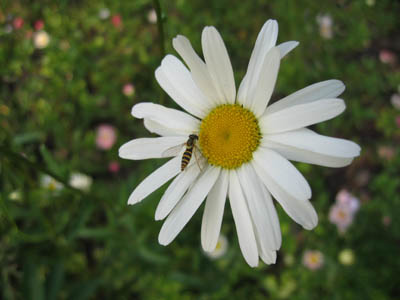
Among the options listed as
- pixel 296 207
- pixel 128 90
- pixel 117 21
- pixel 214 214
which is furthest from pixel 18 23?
pixel 296 207

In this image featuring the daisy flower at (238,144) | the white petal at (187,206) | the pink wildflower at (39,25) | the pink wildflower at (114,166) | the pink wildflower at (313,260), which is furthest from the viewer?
the pink wildflower at (39,25)

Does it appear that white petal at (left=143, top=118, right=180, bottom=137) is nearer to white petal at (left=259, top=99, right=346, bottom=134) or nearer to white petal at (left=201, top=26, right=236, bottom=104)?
white petal at (left=201, top=26, right=236, bottom=104)

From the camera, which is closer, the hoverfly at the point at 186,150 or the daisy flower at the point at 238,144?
the daisy flower at the point at 238,144

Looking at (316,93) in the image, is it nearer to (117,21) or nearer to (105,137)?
(105,137)

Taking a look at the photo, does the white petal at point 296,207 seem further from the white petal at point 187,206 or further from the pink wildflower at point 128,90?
the pink wildflower at point 128,90

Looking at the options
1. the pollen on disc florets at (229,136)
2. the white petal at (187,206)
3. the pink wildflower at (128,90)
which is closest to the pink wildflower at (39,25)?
the pink wildflower at (128,90)
